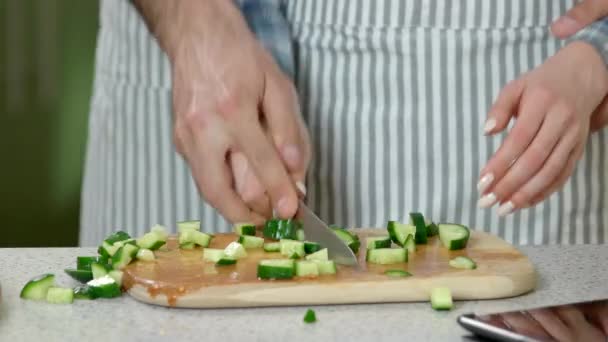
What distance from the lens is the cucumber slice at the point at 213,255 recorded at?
50.2 inches

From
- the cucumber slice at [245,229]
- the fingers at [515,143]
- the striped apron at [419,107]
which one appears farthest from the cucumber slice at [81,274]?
the striped apron at [419,107]

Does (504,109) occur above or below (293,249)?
above

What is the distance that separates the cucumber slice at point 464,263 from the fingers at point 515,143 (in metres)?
0.17

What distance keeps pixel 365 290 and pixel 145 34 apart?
0.89 meters

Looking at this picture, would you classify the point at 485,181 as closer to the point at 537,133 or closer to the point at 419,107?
the point at 537,133

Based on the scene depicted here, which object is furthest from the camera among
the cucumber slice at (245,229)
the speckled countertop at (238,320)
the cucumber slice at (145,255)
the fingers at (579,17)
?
the fingers at (579,17)

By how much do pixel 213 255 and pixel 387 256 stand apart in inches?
7.4

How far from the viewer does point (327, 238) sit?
133 cm

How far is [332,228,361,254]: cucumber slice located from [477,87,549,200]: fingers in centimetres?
17

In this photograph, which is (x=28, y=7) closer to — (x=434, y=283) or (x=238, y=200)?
(x=238, y=200)

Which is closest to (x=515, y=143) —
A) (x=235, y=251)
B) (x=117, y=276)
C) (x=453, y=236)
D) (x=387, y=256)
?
(x=453, y=236)

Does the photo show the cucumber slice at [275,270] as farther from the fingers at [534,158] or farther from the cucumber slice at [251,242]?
the fingers at [534,158]

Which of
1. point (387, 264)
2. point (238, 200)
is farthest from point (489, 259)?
point (238, 200)

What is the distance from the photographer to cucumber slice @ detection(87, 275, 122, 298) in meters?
1.20
